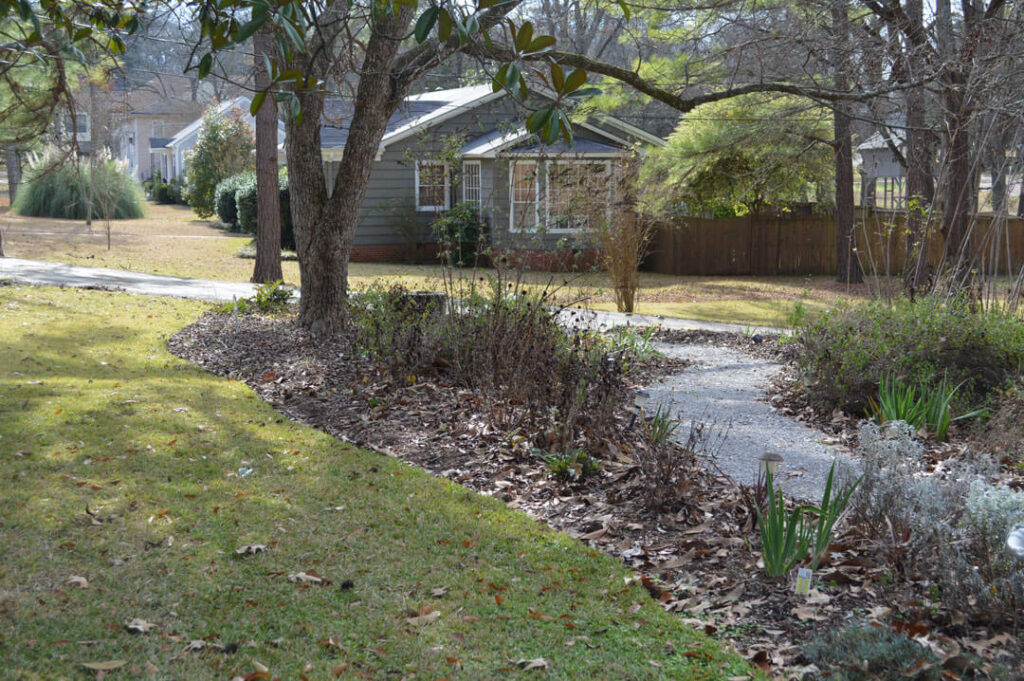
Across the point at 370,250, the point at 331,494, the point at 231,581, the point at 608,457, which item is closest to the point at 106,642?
the point at 231,581

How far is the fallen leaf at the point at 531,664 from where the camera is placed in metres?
3.56

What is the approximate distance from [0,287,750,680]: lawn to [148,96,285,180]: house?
1255 inches

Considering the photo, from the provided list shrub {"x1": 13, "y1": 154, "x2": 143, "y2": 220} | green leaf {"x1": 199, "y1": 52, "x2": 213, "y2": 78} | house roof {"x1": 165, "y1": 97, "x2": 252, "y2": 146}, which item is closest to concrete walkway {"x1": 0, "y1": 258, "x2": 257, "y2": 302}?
green leaf {"x1": 199, "y1": 52, "x2": 213, "y2": 78}

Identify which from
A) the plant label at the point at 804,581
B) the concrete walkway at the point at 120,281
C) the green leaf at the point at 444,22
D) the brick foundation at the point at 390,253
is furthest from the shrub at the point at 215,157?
the plant label at the point at 804,581

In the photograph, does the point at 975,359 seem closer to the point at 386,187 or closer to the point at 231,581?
the point at 231,581

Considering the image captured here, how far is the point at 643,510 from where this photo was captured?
5180 mm

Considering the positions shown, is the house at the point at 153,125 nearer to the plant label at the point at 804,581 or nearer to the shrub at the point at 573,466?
the shrub at the point at 573,466

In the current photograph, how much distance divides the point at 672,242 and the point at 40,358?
17312mm

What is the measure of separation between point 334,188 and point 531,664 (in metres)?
7.15

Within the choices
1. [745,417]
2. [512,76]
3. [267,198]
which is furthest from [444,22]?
[267,198]

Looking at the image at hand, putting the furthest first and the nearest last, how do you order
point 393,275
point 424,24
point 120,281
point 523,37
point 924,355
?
point 393,275, point 120,281, point 924,355, point 424,24, point 523,37

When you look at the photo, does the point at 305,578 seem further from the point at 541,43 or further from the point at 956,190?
the point at 956,190

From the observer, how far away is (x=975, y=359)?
7.73m

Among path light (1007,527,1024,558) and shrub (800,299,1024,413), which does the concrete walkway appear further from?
path light (1007,527,1024,558)
